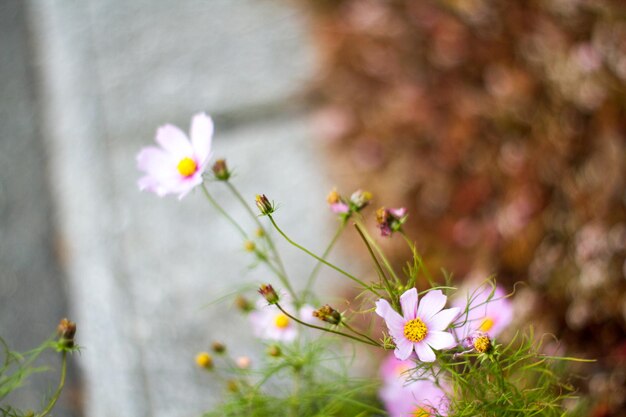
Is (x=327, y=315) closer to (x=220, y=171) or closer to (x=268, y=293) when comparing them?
(x=268, y=293)

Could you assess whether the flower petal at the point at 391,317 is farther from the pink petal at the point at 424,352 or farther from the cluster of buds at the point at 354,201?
the cluster of buds at the point at 354,201

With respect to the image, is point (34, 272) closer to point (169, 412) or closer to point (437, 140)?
point (169, 412)

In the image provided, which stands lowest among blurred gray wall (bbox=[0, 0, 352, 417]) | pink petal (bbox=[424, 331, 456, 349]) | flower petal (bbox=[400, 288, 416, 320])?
pink petal (bbox=[424, 331, 456, 349])

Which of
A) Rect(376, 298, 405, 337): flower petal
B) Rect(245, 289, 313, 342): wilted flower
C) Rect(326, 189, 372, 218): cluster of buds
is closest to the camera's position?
Rect(376, 298, 405, 337): flower petal

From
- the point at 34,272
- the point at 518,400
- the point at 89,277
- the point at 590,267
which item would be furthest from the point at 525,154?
the point at 34,272

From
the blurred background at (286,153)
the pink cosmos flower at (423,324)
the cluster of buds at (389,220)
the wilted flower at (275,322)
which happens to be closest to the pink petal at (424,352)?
the pink cosmos flower at (423,324)

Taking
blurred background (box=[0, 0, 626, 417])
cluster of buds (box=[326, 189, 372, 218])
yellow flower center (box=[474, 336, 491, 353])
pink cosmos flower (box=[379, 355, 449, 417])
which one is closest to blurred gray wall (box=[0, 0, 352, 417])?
blurred background (box=[0, 0, 626, 417])

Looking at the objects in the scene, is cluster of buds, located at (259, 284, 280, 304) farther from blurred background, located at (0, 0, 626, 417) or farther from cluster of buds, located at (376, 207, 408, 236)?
blurred background, located at (0, 0, 626, 417)

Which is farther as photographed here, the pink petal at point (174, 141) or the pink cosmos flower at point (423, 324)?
the pink petal at point (174, 141)
